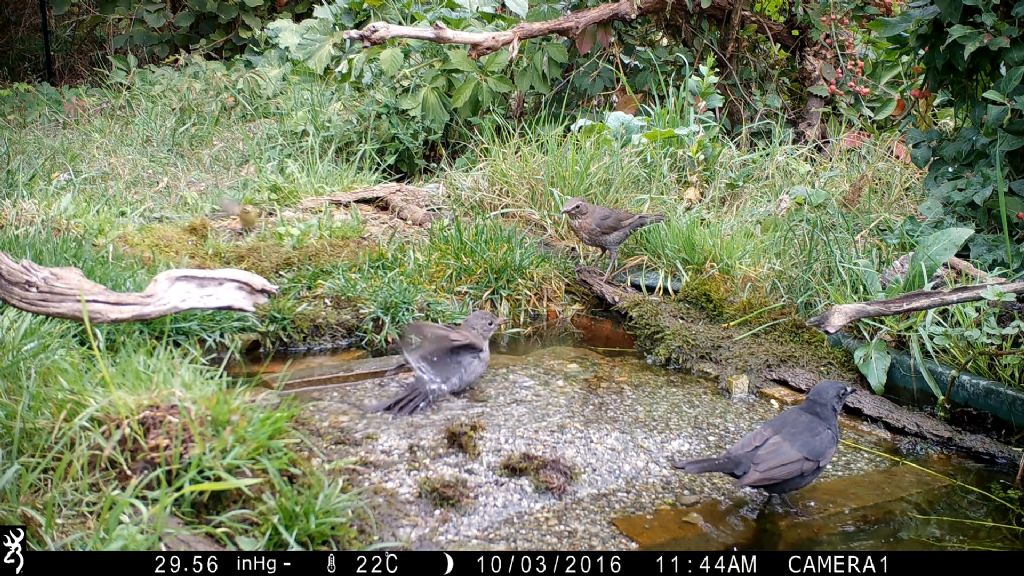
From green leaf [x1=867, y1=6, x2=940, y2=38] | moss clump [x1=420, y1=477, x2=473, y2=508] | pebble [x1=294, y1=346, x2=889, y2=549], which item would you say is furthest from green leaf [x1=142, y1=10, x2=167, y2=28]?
moss clump [x1=420, y1=477, x2=473, y2=508]

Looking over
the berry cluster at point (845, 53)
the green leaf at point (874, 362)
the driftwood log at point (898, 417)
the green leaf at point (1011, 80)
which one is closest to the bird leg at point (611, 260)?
the driftwood log at point (898, 417)

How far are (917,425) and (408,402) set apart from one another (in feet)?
7.84

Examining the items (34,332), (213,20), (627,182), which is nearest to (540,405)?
(34,332)

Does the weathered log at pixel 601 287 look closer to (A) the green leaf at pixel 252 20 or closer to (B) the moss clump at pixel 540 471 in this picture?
(B) the moss clump at pixel 540 471

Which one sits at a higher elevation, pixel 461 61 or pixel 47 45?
pixel 461 61

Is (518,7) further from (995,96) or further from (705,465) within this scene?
(705,465)

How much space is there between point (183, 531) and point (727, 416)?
2.51 m

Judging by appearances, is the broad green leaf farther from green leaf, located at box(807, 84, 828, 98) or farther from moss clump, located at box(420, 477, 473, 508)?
green leaf, located at box(807, 84, 828, 98)

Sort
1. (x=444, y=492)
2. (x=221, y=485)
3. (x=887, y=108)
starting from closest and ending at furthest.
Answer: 1. (x=221, y=485)
2. (x=444, y=492)
3. (x=887, y=108)

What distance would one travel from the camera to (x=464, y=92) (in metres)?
7.17

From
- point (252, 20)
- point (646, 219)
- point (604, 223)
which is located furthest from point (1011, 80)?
point (252, 20)

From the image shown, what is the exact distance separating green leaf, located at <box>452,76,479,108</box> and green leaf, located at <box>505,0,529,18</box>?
597 mm

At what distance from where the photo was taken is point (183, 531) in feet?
9.40

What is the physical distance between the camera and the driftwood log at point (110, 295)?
11.3ft
